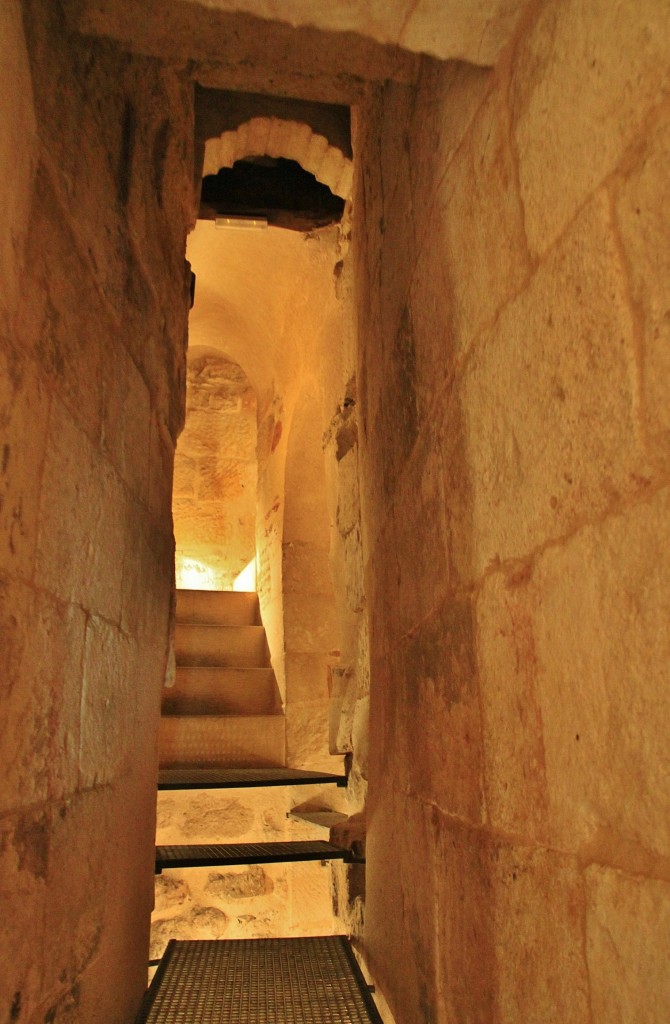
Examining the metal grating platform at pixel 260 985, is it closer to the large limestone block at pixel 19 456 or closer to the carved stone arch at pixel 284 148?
the large limestone block at pixel 19 456

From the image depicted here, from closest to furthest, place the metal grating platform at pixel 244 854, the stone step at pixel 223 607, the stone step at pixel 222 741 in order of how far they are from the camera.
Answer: the metal grating platform at pixel 244 854
the stone step at pixel 222 741
the stone step at pixel 223 607

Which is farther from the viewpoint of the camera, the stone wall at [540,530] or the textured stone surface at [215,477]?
the textured stone surface at [215,477]

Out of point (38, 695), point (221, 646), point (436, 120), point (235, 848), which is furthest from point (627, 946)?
point (221, 646)

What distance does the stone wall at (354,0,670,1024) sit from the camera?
0.67 m

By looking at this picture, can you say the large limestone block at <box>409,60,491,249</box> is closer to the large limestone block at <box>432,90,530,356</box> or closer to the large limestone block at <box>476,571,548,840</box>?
the large limestone block at <box>432,90,530,356</box>

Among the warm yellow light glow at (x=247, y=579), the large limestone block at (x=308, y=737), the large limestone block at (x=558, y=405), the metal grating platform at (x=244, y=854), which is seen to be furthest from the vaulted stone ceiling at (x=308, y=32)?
the warm yellow light glow at (x=247, y=579)

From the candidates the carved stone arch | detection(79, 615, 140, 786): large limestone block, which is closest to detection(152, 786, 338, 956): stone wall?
detection(79, 615, 140, 786): large limestone block

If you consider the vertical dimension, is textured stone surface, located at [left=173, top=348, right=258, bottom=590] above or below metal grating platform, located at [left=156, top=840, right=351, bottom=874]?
above

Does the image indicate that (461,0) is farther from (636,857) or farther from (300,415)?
(300,415)

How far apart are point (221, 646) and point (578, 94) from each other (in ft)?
15.0

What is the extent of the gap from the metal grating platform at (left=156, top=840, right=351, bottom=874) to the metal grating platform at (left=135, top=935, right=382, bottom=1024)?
235 millimetres

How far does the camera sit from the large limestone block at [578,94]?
682 millimetres

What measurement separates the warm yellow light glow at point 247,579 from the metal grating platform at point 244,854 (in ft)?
12.9

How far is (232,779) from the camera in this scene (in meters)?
3.11
